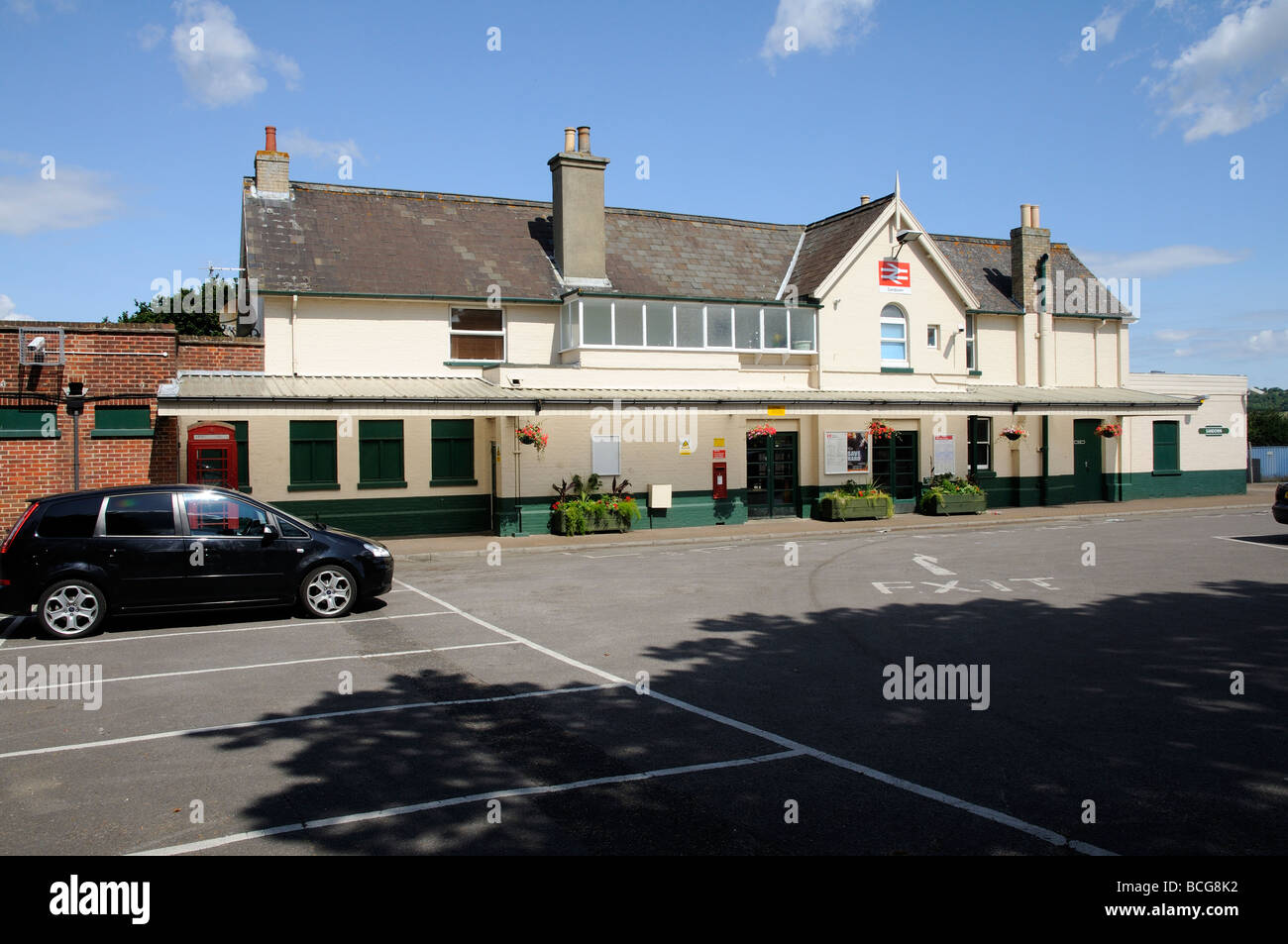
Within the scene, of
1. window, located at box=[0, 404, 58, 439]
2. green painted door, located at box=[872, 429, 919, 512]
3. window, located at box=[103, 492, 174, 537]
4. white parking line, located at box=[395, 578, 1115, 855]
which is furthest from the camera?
green painted door, located at box=[872, 429, 919, 512]

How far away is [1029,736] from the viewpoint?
6566mm

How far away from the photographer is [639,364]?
2355cm

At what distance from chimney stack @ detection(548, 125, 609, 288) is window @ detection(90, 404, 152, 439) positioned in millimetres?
10290

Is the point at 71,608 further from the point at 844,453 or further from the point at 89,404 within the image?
the point at 844,453

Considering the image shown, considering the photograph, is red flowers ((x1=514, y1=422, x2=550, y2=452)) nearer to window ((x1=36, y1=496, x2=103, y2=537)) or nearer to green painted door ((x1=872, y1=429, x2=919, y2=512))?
green painted door ((x1=872, y1=429, x2=919, y2=512))

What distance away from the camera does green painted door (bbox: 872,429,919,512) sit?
88.0 ft

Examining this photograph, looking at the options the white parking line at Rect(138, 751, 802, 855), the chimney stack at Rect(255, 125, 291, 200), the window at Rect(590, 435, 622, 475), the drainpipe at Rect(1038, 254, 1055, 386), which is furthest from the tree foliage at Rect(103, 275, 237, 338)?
the white parking line at Rect(138, 751, 802, 855)

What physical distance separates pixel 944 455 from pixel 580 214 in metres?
12.1

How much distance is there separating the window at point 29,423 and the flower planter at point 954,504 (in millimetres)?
20459

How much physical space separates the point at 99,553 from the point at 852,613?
8579 mm

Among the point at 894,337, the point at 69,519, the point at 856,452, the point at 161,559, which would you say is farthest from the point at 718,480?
the point at 69,519

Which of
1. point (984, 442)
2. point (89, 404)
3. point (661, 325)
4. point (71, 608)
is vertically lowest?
point (71, 608)

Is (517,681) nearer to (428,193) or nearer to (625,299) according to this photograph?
(625,299)

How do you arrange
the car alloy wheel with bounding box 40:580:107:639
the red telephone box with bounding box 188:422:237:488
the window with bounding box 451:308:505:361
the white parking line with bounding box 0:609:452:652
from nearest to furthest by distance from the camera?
the white parking line with bounding box 0:609:452:652
the car alloy wheel with bounding box 40:580:107:639
the red telephone box with bounding box 188:422:237:488
the window with bounding box 451:308:505:361
